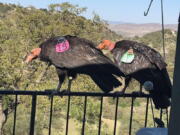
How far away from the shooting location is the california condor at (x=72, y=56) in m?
3.62

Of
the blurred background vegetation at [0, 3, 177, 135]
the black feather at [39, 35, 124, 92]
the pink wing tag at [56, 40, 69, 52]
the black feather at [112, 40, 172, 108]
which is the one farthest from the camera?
the blurred background vegetation at [0, 3, 177, 135]

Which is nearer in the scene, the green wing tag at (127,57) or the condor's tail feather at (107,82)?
the condor's tail feather at (107,82)

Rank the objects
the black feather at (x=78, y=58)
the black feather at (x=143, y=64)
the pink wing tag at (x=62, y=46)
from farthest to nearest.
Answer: the pink wing tag at (x=62, y=46) → the black feather at (x=78, y=58) → the black feather at (x=143, y=64)

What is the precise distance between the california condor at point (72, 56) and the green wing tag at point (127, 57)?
0.58 feet

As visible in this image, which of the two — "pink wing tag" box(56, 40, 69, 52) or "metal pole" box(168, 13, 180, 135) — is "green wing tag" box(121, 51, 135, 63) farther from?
"metal pole" box(168, 13, 180, 135)

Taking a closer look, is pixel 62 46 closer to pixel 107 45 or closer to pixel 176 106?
pixel 107 45

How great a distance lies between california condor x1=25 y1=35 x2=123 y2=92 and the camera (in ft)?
11.9

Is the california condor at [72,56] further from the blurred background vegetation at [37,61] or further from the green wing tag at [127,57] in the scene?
the blurred background vegetation at [37,61]

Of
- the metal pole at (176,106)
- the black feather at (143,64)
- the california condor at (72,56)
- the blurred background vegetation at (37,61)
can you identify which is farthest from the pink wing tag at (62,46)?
the blurred background vegetation at (37,61)

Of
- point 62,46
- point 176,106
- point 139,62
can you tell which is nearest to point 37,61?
point 62,46

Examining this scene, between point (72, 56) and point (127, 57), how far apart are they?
596mm

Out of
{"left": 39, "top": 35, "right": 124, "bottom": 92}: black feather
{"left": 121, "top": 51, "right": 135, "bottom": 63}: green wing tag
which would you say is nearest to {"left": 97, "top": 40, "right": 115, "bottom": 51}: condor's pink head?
{"left": 39, "top": 35, "right": 124, "bottom": 92}: black feather

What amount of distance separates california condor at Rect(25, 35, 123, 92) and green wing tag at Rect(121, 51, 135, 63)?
18cm

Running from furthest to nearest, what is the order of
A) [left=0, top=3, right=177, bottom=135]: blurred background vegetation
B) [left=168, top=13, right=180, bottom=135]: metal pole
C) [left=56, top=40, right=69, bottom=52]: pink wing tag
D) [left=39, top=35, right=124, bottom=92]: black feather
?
[left=0, top=3, right=177, bottom=135]: blurred background vegetation, [left=56, top=40, right=69, bottom=52]: pink wing tag, [left=39, top=35, right=124, bottom=92]: black feather, [left=168, top=13, right=180, bottom=135]: metal pole
